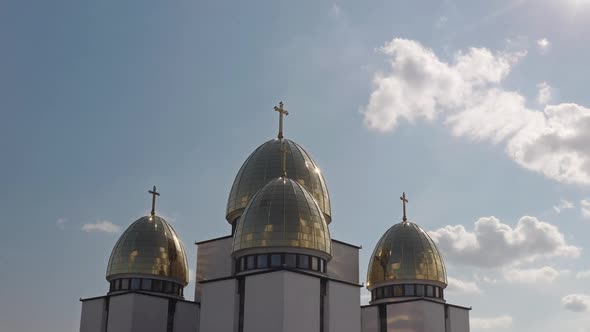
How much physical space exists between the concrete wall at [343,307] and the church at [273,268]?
38mm

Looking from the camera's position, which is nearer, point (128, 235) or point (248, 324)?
point (248, 324)

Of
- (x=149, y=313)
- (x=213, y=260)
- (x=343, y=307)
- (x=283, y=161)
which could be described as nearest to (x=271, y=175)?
(x=283, y=161)

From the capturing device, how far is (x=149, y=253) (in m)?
33.0

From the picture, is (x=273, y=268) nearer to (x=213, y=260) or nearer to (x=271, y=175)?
(x=271, y=175)

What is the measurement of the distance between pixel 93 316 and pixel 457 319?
17107 mm

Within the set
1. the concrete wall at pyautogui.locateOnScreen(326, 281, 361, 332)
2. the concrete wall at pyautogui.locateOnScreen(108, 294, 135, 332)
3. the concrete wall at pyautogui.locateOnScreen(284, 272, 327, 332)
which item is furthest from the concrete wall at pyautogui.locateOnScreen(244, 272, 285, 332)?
the concrete wall at pyautogui.locateOnScreen(108, 294, 135, 332)

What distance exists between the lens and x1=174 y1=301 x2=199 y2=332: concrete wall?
104 ft

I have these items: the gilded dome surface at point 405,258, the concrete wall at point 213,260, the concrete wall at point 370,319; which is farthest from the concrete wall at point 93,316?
the gilded dome surface at point 405,258

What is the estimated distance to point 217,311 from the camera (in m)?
26.0

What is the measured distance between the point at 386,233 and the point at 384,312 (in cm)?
438

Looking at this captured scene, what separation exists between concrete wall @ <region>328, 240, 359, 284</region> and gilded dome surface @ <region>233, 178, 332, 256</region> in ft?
16.0

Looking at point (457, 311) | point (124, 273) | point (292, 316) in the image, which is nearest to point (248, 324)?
point (292, 316)

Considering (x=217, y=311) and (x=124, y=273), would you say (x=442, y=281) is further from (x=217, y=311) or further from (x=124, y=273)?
(x=124, y=273)

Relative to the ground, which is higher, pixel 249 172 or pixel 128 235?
pixel 249 172
